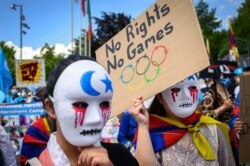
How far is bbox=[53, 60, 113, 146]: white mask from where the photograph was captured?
5.25ft

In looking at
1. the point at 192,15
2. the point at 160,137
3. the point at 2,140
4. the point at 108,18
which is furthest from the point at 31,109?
the point at 108,18

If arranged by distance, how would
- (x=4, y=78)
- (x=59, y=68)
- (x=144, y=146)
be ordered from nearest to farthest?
1. (x=59, y=68)
2. (x=144, y=146)
3. (x=4, y=78)

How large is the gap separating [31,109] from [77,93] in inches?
245

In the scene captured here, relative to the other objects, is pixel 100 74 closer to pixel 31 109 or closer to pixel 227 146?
pixel 227 146

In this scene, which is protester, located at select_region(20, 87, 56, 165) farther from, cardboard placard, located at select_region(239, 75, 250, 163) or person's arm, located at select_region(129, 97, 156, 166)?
cardboard placard, located at select_region(239, 75, 250, 163)

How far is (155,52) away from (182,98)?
379 millimetres

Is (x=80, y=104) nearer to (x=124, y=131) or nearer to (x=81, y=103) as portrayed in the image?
(x=81, y=103)

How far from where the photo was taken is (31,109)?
24.9 ft

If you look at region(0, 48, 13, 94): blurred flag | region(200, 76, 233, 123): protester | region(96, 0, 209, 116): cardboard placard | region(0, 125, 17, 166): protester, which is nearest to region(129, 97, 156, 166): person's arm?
region(96, 0, 209, 116): cardboard placard

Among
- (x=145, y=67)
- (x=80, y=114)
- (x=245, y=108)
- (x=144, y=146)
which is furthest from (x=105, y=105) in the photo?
(x=245, y=108)

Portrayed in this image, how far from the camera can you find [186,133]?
264cm

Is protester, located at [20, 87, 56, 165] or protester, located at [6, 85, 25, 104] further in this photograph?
protester, located at [6, 85, 25, 104]

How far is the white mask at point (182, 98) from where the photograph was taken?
8.28ft

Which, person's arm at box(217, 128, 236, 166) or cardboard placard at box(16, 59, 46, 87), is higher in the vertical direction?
cardboard placard at box(16, 59, 46, 87)
